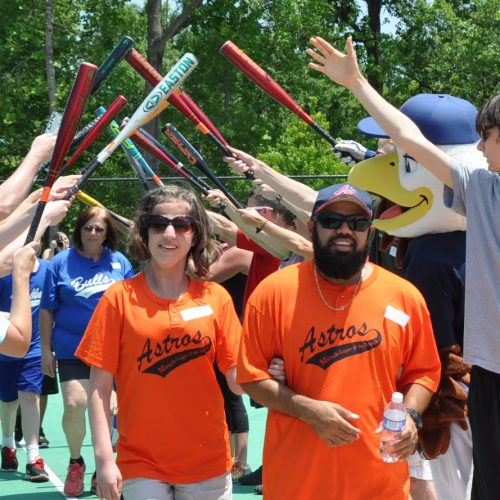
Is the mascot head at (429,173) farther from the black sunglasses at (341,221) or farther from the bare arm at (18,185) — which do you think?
the bare arm at (18,185)

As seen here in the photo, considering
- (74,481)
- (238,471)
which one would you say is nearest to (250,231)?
(238,471)

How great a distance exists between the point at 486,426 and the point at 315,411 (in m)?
0.71

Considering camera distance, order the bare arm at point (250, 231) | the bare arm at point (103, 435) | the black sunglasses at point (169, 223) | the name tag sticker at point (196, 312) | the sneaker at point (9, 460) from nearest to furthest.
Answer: the bare arm at point (103, 435) < the name tag sticker at point (196, 312) < the black sunglasses at point (169, 223) < the bare arm at point (250, 231) < the sneaker at point (9, 460)

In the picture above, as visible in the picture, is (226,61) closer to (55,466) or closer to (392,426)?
(55,466)

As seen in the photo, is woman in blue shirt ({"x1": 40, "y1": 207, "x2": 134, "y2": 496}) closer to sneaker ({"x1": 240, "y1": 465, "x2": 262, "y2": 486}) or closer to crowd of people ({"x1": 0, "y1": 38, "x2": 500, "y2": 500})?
sneaker ({"x1": 240, "y1": 465, "x2": 262, "y2": 486})

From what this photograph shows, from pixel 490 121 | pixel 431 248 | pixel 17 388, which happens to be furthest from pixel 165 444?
pixel 17 388

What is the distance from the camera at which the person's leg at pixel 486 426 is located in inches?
141

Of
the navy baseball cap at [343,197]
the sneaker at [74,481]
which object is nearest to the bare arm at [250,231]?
the navy baseball cap at [343,197]

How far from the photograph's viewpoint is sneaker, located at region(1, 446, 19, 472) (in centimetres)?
794

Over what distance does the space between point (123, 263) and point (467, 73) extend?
930 inches

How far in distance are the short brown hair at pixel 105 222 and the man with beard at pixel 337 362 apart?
4.20 metres

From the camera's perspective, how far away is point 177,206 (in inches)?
170

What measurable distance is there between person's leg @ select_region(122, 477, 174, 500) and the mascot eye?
73.3 inches

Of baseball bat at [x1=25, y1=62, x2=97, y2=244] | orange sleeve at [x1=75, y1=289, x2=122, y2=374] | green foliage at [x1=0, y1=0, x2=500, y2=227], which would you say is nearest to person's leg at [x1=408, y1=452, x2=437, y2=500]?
orange sleeve at [x1=75, y1=289, x2=122, y2=374]
